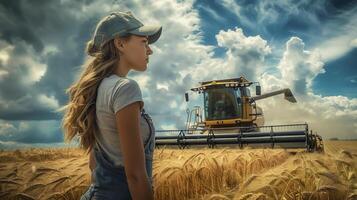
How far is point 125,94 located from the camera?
5.49ft

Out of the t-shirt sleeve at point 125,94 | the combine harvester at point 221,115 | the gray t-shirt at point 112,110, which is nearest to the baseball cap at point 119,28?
the gray t-shirt at point 112,110

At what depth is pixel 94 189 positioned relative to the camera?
1.86 metres

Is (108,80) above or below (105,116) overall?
above

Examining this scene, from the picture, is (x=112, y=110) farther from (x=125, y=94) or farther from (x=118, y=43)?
(x=118, y=43)

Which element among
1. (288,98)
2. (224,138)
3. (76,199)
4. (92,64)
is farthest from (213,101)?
(92,64)

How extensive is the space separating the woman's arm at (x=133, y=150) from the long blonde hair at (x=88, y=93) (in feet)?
1.00

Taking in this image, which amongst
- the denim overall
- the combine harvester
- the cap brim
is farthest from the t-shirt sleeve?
the combine harvester

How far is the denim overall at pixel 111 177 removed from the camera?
178cm

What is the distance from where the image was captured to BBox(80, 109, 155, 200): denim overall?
1782 millimetres

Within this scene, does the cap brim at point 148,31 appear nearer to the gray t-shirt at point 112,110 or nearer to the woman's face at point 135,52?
the woman's face at point 135,52

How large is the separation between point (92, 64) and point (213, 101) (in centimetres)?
1479

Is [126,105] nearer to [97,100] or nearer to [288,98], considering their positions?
[97,100]

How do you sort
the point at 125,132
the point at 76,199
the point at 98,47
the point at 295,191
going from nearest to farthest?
the point at 125,132 → the point at 98,47 → the point at 295,191 → the point at 76,199

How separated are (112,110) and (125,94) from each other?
5.4 inches
